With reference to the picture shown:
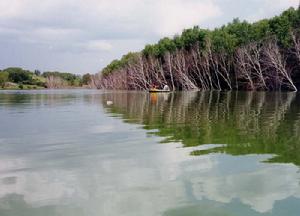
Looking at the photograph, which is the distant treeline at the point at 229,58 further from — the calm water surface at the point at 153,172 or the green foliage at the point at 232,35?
the calm water surface at the point at 153,172

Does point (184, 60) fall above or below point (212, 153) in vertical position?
above

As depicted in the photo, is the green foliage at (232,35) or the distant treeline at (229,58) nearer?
the distant treeline at (229,58)

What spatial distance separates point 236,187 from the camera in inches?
316

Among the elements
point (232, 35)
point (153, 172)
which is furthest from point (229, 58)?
point (153, 172)

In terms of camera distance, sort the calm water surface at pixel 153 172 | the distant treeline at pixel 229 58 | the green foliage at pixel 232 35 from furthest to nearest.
→ the green foliage at pixel 232 35 < the distant treeline at pixel 229 58 < the calm water surface at pixel 153 172

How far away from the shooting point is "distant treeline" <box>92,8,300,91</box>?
71.7 metres

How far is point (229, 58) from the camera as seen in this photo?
88312mm

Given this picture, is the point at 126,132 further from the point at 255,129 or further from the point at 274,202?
the point at 274,202

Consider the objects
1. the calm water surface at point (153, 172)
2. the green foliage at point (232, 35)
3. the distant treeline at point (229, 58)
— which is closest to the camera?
the calm water surface at point (153, 172)

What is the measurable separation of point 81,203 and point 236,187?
3157mm

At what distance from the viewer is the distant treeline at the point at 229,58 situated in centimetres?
7169

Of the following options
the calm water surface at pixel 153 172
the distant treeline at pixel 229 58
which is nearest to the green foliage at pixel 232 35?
the distant treeline at pixel 229 58

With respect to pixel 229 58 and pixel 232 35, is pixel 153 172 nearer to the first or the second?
pixel 229 58

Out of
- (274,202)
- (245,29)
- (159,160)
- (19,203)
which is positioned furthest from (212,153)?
(245,29)
